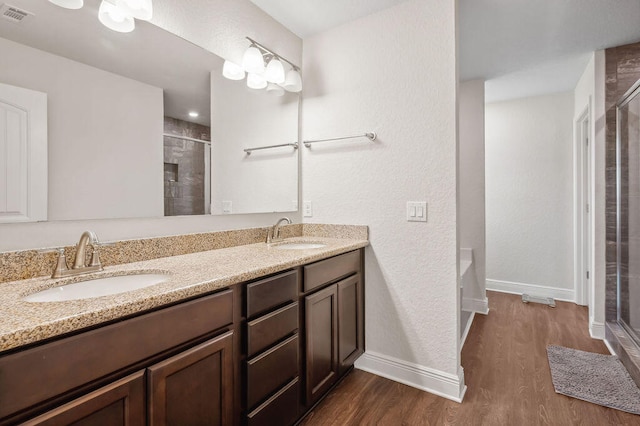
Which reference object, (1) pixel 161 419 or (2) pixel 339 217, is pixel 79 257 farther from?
(2) pixel 339 217

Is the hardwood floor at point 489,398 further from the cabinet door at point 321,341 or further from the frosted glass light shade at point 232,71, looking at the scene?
the frosted glass light shade at point 232,71

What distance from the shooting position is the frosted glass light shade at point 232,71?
190cm

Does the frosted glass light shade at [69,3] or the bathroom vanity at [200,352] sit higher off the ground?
the frosted glass light shade at [69,3]

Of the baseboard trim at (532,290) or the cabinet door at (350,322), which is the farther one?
the baseboard trim at (532,290)

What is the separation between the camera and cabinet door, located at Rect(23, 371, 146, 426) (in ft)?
2.41

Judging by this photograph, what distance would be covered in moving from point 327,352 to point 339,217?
91 cm

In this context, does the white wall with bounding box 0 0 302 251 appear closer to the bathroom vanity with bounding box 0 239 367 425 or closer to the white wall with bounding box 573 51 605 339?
the bathroom vanity with bounding box 0 239 367 425

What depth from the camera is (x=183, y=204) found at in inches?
65.3

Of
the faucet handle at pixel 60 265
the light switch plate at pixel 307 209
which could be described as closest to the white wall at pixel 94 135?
the faucet handle at pixel 60 265

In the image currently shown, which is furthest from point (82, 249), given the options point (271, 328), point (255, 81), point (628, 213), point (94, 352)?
point (628, 213)

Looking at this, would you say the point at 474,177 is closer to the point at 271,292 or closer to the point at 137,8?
the point at 271,292

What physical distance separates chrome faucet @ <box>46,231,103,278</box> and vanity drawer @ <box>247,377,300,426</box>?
83cm

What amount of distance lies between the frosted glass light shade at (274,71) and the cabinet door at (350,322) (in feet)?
4.52

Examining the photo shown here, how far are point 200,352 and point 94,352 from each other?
1.06 feet
